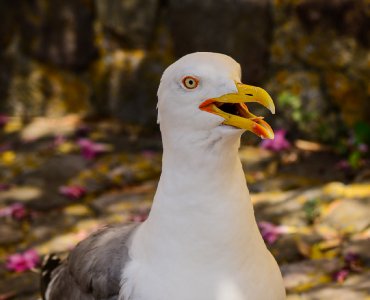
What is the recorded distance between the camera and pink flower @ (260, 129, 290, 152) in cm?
530

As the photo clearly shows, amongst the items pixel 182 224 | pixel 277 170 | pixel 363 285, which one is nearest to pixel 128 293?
pixel 182 224

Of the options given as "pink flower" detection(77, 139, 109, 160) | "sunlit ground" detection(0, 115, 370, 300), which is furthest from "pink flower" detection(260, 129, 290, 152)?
"pink flower" detection(77, 139, 109, 160)

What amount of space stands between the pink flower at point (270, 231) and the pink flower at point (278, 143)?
1.21 m

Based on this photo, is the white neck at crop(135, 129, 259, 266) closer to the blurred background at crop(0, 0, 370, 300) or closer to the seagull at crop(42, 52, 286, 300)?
the seagull at crop(42, 52, 286, 300)

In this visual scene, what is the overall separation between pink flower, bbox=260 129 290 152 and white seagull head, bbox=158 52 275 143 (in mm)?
3002

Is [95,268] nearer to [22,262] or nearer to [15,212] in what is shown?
[22,262]

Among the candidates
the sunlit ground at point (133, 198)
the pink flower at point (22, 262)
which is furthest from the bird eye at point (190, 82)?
the pink flower at point (22, 262)

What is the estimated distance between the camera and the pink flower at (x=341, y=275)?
11.6 feet

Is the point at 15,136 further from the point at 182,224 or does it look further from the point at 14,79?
the point at 182,224

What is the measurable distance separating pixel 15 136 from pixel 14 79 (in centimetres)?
61

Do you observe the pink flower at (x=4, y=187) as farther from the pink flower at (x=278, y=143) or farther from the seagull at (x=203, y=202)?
the seagull at (x=203, y=202)

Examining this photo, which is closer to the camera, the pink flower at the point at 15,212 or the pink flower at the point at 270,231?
the pink flower at the point at 270,231

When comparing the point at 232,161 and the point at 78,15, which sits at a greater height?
the point at 78,15

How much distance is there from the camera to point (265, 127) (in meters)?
2.22
